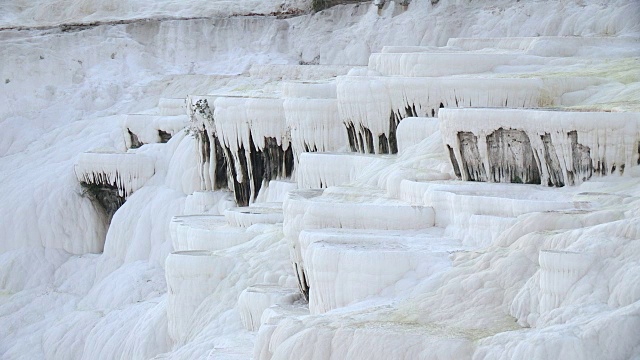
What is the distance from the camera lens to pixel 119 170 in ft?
95.7

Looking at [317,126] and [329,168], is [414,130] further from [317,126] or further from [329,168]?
[317,126]

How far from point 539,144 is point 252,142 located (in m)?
10.2

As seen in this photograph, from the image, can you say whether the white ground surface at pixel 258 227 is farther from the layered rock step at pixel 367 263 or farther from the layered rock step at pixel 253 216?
the layered rock step at pixel 253 216

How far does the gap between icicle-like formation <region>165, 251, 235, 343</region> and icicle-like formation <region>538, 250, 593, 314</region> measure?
324 inches

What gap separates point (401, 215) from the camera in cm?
1566

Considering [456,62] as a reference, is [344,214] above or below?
below

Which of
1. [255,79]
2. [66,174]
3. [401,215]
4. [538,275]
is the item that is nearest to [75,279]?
[66,174]

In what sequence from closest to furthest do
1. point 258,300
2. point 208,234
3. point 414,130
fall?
point 258,300, point 414,130, point 208,234

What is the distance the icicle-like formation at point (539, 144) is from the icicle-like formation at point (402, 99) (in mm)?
2949

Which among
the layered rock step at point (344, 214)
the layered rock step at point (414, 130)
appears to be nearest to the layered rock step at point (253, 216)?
the layered rock step at point (414, 130)

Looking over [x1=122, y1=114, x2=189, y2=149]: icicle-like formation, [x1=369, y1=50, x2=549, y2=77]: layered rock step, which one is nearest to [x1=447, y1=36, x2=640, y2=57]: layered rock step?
[x1=369, y1=50, x2=549, y2=77]: layered rock step

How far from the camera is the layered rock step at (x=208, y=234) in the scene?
20.4m

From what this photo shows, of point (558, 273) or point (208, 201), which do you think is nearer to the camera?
point (558, 273)

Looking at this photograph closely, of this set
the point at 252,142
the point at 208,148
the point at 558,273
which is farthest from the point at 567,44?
the point at 558,273
